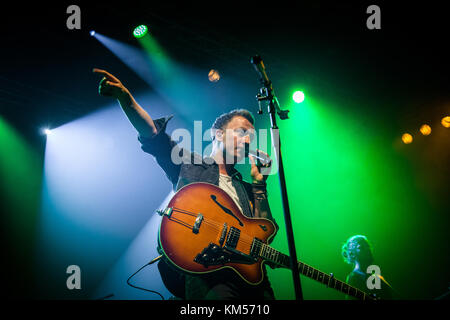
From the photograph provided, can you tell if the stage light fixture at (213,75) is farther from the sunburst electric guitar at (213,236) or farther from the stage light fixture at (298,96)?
the sunburst electric guitar at (213,236)

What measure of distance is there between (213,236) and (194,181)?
0.68 metres

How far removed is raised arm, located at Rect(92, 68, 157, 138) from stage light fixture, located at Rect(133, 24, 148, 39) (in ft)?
13.2

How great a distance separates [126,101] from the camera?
6.63ft

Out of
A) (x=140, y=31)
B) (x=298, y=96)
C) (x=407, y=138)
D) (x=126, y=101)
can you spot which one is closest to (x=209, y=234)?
(x=126, y=101)

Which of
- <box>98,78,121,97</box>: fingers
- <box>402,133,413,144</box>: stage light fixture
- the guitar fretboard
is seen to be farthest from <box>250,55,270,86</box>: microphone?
<box>402,133,413,144</box>: stage light fixture

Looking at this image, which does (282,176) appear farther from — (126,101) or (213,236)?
(126,101)

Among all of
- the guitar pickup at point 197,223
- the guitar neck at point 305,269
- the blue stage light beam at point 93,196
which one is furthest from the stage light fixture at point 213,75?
the guitar neck at point 305,269

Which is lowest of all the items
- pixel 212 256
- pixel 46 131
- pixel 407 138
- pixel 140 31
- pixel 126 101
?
pixel 212 256

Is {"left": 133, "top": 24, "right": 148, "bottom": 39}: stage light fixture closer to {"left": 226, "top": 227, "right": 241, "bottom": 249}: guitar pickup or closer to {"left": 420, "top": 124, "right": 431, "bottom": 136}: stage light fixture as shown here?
{"left": 226, "top": 227, "right": 241, "bottom": 249}: guitar pickup

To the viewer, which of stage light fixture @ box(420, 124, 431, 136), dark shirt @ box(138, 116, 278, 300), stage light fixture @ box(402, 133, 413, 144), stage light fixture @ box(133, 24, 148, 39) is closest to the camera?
dark shirt @ box(138, 116, 278, 300)

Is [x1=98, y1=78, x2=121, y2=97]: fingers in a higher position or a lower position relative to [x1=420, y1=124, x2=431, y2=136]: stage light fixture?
lower

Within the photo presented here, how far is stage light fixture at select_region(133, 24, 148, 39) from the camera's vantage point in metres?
5.21

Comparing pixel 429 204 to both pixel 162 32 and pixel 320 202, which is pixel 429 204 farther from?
pixel 162 32

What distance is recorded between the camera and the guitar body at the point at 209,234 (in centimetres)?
199
